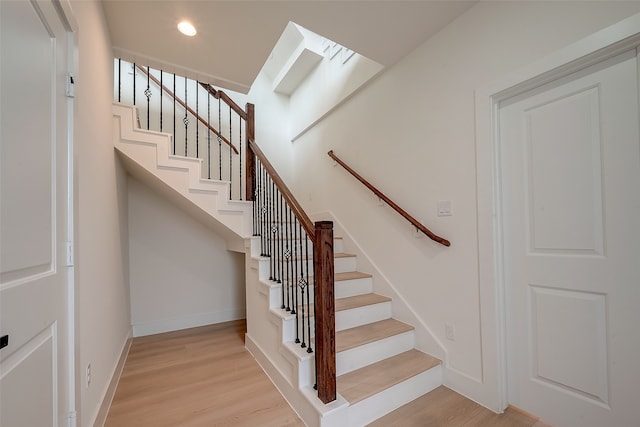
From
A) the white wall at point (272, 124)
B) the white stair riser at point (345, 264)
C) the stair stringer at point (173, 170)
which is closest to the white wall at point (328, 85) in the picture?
the white wall at point (272, 124)

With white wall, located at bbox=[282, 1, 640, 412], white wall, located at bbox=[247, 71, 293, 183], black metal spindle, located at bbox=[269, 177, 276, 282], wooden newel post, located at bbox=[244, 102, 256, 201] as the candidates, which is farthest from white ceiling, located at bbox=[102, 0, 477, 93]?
white wall, located at bbox=[247, 71, 293, 183]

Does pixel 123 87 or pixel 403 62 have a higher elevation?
pixel 123 87

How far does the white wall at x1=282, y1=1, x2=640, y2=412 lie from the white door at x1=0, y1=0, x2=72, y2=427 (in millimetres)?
2184

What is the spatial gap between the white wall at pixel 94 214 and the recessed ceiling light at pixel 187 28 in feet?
1.57

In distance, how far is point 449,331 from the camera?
6.24ft

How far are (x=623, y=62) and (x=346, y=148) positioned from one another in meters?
2.15

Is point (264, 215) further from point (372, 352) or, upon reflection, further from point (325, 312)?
point (372, 352)

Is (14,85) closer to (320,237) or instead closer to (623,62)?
(320,237)

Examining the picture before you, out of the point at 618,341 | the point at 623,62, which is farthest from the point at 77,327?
the point at 623,62

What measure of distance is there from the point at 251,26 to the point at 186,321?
3265 mm

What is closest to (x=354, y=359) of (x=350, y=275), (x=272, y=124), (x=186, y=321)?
(x=350, y=275)

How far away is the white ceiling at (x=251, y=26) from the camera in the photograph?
1766mm

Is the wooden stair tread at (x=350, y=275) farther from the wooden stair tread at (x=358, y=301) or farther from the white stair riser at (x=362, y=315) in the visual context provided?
the white stair riser at (x=362, y=315)

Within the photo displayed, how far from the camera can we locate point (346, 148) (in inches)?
120
